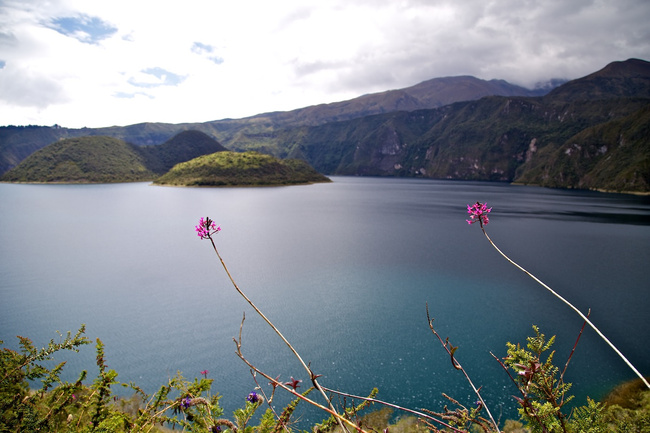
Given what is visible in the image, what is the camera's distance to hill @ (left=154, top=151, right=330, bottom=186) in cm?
15462

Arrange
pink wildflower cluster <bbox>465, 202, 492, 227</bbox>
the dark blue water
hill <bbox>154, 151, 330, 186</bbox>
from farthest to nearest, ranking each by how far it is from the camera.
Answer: hill <bbox>154, 151, 330, 186</bbox> < the dark blue water < pink wildflower cluster <bbox>465, 202, 492, 227</bbox>

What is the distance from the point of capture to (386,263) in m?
34.7

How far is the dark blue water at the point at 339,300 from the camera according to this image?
1681 centimetres

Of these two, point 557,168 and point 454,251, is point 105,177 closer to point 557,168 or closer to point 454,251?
point 454,251

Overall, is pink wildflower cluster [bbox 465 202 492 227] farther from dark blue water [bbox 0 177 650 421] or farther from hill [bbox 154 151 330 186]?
hill [bbox 154 151 330 186]

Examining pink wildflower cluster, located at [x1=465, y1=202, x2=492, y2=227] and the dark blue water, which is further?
the dark blue water

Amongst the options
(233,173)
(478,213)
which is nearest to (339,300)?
(478,213)

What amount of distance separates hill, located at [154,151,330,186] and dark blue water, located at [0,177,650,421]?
105 m

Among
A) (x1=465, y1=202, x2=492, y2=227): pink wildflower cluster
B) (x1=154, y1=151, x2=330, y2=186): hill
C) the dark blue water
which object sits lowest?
the dark blue water

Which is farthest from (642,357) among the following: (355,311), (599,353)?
(355,311)

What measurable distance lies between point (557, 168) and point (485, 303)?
640 ft

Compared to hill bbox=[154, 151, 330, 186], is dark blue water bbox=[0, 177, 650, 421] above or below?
below

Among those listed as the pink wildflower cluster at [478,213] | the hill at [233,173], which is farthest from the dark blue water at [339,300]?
the hill at [233,173]

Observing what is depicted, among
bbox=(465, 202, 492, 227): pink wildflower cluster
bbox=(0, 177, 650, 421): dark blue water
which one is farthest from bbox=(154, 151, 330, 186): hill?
bbox=(465, 202, 492, 227): pink wildflower cluster
